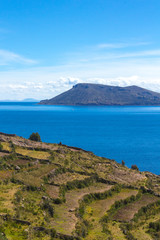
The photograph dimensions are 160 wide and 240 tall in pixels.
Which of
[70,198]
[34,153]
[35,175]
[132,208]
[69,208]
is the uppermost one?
[34,153]

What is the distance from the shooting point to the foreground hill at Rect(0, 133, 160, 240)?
27328 millimetres

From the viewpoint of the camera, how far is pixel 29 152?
2349 inches

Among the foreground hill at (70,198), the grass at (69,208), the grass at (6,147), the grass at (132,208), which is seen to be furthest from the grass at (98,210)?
the grass at (6,147)

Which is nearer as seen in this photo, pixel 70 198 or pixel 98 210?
pixel 98 210

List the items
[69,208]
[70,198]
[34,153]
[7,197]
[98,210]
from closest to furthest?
1. [7,197]
2. [69,208]
3. [98,210]
4. [70,198]
5. [34,153]

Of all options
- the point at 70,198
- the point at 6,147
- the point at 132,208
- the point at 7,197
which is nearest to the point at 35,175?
the point at 70,198

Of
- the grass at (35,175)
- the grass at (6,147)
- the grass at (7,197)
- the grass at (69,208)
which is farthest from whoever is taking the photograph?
the grass at (6,147)

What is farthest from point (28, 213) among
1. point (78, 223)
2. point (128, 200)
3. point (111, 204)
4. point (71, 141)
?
point (71, 141)

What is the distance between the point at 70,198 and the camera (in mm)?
39031

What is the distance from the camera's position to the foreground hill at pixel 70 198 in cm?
2733

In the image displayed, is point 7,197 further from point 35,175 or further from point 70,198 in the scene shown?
point 35,175

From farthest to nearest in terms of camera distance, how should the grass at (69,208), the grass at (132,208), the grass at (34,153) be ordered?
the grass at (34,153) < the grass at (132,208) < the grass at (69,208)

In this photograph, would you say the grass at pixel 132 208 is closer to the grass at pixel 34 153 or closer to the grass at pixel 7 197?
the grass at pixel 7 197

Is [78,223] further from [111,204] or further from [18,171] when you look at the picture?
[18,171]
